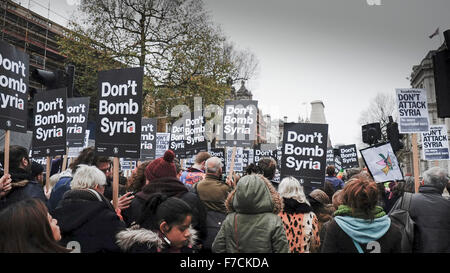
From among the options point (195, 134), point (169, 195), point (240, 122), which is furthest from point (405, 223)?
point (195, 134)

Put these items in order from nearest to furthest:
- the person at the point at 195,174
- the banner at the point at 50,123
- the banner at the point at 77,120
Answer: the banner at the point at 50,123, the person at the point at 195,174, the banner at the point at 77,120

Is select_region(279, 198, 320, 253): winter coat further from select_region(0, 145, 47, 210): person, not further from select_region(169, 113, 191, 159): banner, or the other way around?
select_region(169, 113, 191, 159): banner

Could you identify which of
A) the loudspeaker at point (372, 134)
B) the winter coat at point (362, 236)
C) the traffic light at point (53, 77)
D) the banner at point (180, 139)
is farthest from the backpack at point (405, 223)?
the banner at point (180, 139)

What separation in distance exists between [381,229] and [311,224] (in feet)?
3.36

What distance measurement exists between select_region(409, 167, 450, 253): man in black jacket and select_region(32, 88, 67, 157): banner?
548cm

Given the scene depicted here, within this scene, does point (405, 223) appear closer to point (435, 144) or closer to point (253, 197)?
point (253, 197)

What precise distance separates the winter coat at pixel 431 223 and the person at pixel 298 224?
1.20 meters

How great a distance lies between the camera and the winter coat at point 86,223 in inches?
130

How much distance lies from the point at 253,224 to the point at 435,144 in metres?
11.0

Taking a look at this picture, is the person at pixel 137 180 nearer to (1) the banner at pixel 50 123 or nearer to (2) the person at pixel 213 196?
(2) the person at pixel 213 196

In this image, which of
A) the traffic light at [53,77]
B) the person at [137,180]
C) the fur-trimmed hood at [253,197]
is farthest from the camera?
the traffic light at [53,77]

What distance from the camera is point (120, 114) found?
4969 millimetres

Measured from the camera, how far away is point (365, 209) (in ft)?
11.1
